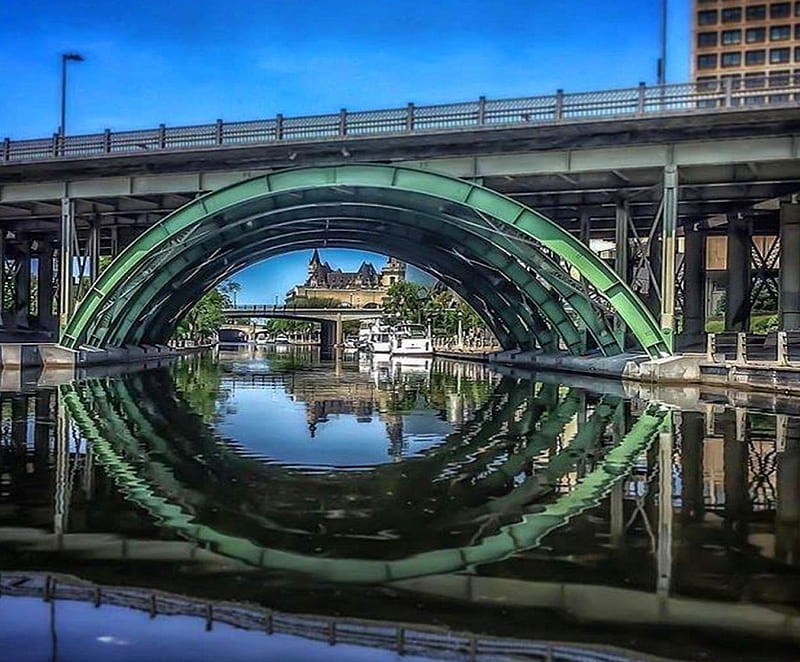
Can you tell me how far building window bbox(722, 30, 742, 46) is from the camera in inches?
4584

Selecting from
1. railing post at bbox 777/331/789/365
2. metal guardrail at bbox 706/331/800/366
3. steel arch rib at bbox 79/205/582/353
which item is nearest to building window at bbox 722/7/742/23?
metal guardrail at bbox 706/331/800/366

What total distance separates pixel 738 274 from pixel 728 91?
1673cm

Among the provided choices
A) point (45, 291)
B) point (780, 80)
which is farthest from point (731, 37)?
point (780, 80)

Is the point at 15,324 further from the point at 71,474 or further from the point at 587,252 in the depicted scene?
the point at 71,474

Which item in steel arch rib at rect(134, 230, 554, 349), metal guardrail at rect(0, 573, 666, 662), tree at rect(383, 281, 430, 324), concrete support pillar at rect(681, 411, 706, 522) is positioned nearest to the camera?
metal guardrail at rect(0, 573, 666, 662)

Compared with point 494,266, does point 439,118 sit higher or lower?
higher

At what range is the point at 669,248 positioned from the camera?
34344 mm

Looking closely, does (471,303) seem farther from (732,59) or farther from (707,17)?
(707,17)

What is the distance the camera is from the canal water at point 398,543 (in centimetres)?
611

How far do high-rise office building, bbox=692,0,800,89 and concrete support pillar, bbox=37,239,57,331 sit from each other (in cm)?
8347

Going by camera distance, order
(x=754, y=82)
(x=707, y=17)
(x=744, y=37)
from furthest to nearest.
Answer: (x=707, y=17)
(x=744, y=37)
(x=754, y=82)

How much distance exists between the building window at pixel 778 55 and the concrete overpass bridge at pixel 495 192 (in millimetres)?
72256

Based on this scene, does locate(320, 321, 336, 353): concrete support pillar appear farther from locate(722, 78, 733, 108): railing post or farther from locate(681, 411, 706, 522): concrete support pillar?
locate(681, 411, 706, 522): concrete support pillar

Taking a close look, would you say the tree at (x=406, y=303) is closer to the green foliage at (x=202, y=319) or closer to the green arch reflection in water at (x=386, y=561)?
the green foliage at (x=202, y=319)
